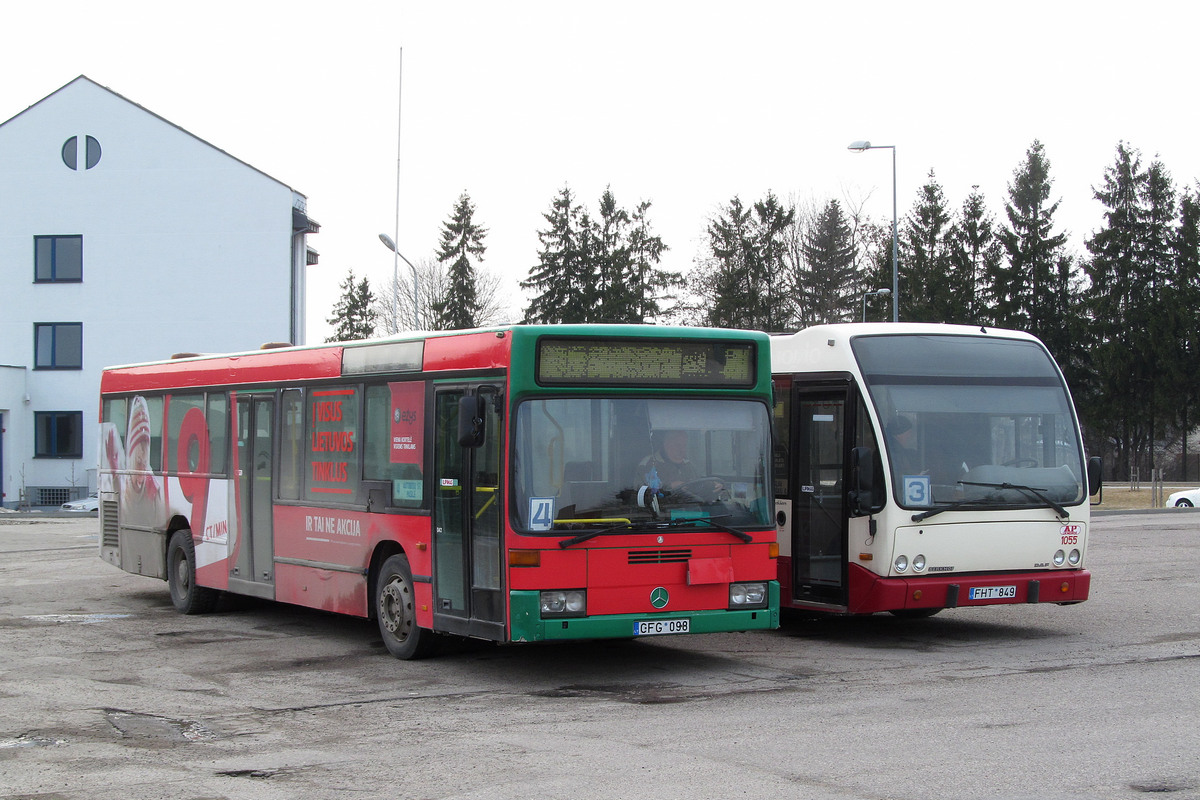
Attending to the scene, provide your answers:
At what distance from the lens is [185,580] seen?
A: 1519 cm

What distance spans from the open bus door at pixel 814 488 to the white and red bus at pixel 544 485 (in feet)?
5.25

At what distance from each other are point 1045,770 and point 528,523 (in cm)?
415

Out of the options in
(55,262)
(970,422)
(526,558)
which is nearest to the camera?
(526,558)

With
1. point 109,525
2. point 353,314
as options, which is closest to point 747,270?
point 353,314

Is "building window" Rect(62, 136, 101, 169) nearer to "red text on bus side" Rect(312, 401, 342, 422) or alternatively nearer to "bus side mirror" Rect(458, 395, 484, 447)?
"red text on bus side" Rect(312, 401, 342, 422)

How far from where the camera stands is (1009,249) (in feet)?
224

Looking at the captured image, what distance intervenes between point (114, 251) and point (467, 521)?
3841cm

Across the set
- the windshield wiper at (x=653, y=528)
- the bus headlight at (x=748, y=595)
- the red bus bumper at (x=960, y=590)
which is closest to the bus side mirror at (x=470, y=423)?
the windshield wiper at (x=653, y=528)

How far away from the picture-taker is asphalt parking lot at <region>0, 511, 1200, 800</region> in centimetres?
671

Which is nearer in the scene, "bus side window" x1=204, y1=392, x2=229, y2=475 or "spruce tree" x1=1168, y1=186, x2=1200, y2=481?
"bus side window" x1=204, y1=392, x2=229, y2=475

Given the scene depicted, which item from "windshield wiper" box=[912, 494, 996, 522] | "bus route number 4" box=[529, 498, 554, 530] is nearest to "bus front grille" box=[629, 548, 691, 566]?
"bus route number 4" box=[529, 498, 554, 530]

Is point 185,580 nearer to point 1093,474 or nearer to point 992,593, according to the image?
point 992,593

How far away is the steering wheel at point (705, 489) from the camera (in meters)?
10.1

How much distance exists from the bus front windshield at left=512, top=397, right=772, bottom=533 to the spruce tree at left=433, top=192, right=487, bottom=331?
193 feet
